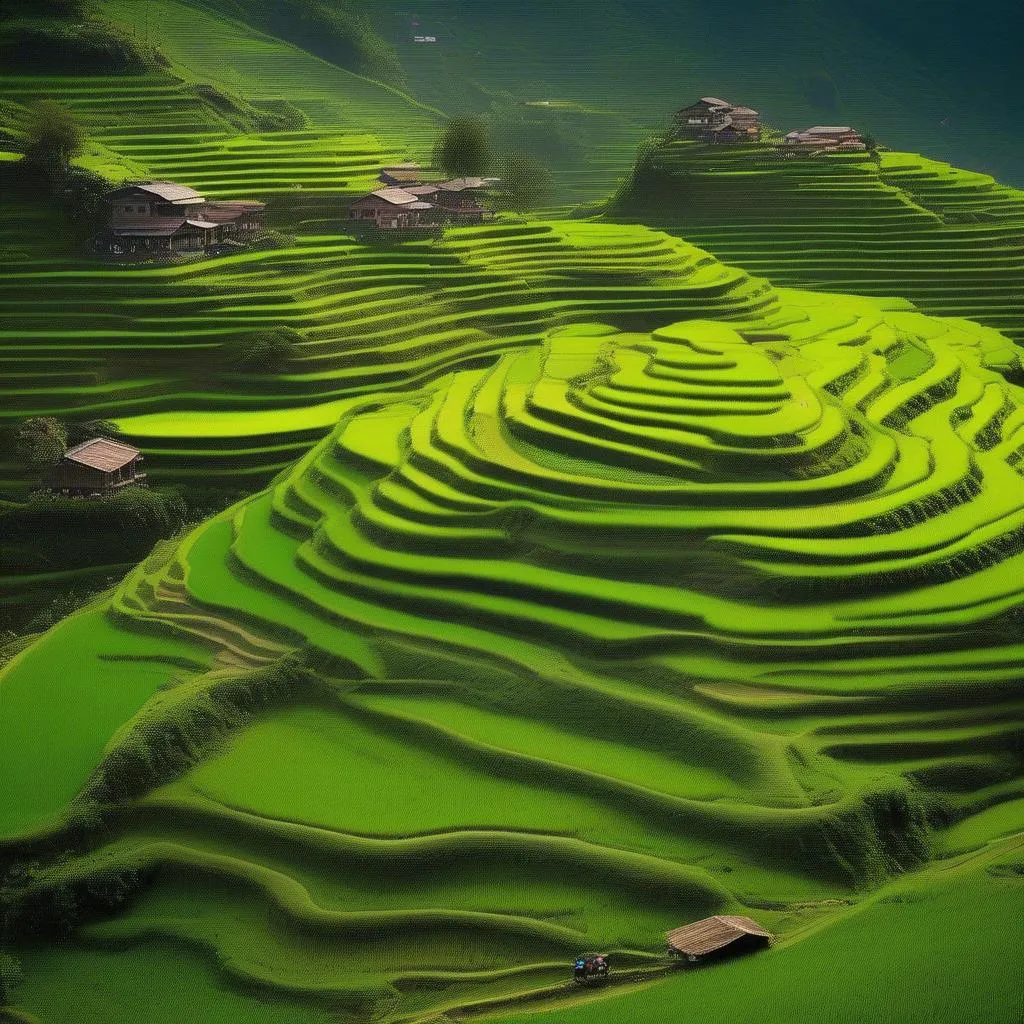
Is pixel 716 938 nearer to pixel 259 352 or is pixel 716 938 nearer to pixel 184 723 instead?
pixel 184 723

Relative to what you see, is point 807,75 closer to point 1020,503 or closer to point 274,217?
point 274,217

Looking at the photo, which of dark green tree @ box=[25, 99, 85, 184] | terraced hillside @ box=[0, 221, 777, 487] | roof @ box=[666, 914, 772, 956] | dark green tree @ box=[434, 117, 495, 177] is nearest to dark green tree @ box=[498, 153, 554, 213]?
dark green tree @ box=[434, 117, 495, 177]

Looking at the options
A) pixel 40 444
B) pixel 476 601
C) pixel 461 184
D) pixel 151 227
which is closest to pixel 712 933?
pixel 476 601

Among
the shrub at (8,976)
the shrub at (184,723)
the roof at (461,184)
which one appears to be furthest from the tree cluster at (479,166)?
the shrub at (8,976)

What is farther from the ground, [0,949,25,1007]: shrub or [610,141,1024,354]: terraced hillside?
[610,141,1024,354]: terraced hillside

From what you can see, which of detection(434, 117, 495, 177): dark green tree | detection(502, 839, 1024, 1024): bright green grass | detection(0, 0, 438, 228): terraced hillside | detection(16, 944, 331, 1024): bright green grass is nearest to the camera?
detection(502, 839, 1024, 1024): bright green grass

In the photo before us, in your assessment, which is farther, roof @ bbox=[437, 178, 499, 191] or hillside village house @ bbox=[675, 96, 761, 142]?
hillside village house @ bbox=[675, 96, 761, 142]

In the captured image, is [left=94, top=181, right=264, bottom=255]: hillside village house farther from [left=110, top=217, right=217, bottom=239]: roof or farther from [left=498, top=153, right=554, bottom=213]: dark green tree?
[left=498, top=153, right=554, bottom=213]: dark green tree
